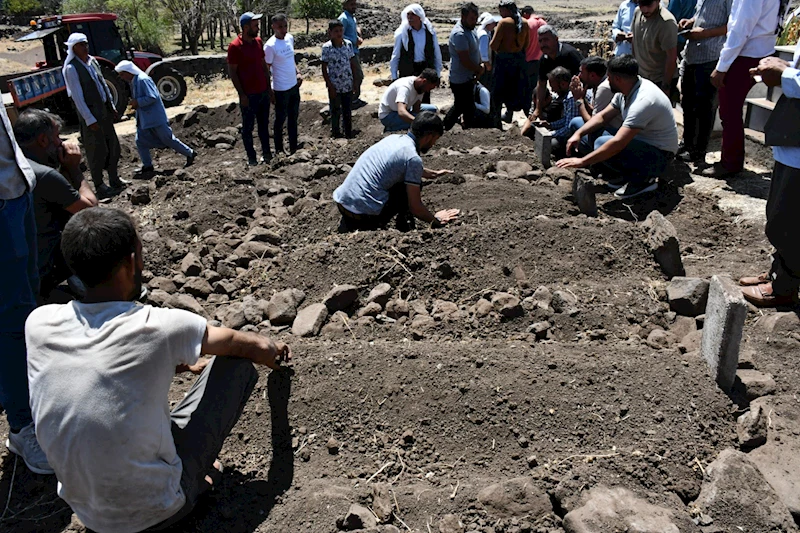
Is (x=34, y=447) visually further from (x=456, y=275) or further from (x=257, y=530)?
(x=456, y=275)

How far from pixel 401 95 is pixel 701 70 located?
2.93m

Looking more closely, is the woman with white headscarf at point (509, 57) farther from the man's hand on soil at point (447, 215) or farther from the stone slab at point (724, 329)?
the stone slab at point (724, 329)

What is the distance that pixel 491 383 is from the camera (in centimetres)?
324

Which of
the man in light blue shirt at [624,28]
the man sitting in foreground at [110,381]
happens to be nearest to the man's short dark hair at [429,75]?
the man in light blue shirt at [624,28]

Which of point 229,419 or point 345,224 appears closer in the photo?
point 229,419

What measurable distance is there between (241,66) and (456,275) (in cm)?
442

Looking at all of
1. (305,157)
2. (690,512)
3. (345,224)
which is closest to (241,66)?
(305,157)

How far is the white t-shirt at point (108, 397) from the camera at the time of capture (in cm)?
220

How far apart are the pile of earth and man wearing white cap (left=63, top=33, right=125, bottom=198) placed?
9.75 ft

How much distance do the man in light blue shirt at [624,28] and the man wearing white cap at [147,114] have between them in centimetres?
545

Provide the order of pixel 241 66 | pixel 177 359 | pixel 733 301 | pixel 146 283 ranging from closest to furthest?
pixel 177 359, pixel 733 301, pixel 146 283, pixel 241 66

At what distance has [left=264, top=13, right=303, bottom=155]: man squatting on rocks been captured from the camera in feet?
26.4

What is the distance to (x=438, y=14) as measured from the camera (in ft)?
94.1

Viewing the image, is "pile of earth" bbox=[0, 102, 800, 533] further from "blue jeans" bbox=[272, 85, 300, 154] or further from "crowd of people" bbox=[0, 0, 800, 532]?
"blue jeans" bbox=[272, 85, 300, 154]
